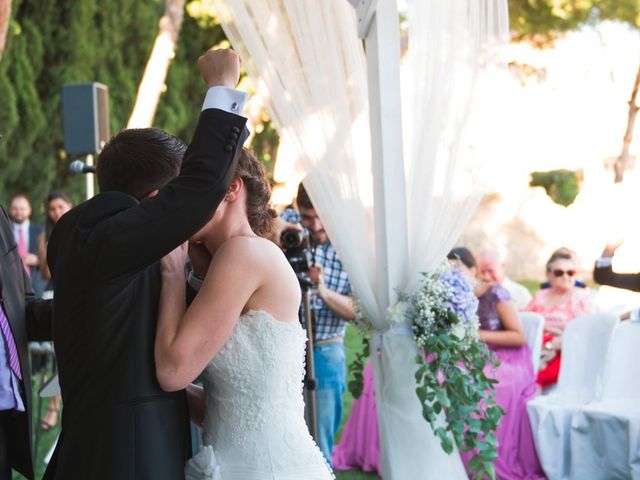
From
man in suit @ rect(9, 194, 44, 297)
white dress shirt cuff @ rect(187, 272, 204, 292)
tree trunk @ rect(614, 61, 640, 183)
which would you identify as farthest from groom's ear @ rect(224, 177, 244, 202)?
tree trunk @ rect(614, 61, 640, 183)

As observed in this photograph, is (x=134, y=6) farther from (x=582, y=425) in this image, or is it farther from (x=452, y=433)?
(x=452, y=433)

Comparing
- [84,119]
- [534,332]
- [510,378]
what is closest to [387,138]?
[510,378]

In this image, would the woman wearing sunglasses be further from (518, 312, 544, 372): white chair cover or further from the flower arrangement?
the flower arrangement

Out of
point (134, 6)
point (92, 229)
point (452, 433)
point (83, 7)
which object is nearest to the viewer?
point (92, 229)

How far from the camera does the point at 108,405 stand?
2.09 m

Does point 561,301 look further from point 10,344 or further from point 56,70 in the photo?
point 56,70

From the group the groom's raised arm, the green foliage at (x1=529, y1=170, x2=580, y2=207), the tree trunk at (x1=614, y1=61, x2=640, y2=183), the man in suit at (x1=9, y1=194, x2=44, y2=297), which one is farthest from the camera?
the green foliage at (x1=529, y1=170, x2=580, y2=207)

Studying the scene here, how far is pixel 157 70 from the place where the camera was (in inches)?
530

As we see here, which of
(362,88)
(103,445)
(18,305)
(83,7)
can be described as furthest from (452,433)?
(83,7)

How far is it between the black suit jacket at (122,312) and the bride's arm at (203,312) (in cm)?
3

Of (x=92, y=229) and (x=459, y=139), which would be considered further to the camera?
(x=459, y=139)

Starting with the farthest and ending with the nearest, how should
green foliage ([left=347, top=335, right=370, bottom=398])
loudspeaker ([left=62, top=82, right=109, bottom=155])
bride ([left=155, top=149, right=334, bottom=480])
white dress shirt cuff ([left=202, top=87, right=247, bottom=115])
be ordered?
loudspeaker ([left=62, top=82, right=109, bottom=155]), green foliage ([left=347, top=335, right=370, bottom=398]), bride ([left=155, top=149, right=334, bottom=480]), white dress shirt cuff ([left=202, top=87, right=247, bottom=115])

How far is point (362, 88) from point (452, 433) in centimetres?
154

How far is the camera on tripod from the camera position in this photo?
4.42 metres
